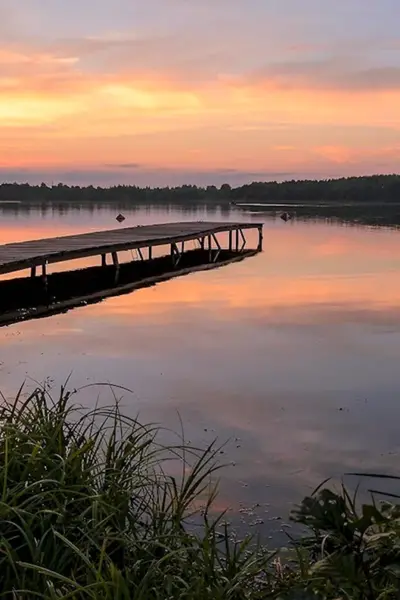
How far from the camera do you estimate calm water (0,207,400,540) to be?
19.3 feet

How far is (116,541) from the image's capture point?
3441 mm

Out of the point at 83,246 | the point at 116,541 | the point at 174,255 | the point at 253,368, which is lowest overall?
the point at 253,368

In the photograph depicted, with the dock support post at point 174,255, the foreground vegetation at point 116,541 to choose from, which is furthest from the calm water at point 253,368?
the dock support post at point 174,255

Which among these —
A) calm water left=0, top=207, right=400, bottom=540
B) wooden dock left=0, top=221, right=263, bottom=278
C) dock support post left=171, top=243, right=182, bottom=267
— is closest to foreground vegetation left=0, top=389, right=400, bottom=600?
calm water left=0, top=207, right=400, bottom=540

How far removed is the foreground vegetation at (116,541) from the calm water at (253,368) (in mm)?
1246

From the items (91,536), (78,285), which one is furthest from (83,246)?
(91,536)

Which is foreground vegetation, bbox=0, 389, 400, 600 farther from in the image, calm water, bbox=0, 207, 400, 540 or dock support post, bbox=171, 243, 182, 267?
dock support post, bbox=171, 243, 182, 267

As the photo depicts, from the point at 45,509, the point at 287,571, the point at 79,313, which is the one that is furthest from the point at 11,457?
the point at 79,313

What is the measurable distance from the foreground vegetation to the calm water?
125 centimetres

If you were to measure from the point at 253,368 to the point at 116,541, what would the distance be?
562cm

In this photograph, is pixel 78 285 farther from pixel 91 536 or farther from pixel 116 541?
pixel 91 536

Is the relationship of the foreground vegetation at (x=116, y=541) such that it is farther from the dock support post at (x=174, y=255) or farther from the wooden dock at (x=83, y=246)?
the dock support post at (x=174, y=255)

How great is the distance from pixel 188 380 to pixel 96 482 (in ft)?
15.1

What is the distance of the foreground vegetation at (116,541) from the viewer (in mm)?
2467
